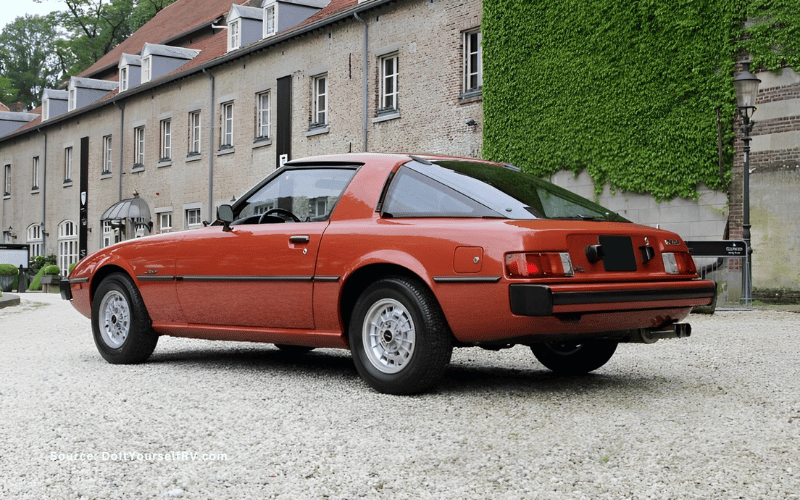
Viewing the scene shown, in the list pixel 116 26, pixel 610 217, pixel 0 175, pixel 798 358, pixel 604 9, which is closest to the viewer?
pixel 610 217

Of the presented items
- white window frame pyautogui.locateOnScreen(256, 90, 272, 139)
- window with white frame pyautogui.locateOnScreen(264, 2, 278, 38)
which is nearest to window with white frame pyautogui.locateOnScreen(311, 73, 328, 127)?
white window frame pyautogui.locateOnScreen(256, 90, 272, 139)

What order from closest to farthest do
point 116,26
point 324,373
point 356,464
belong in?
point 356,464
point 324,373
point 116,26

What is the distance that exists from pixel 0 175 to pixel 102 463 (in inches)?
1766

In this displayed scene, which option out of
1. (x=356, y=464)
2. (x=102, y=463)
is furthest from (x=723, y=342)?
(x=102, y=463)

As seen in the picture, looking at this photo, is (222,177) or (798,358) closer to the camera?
(798,358)

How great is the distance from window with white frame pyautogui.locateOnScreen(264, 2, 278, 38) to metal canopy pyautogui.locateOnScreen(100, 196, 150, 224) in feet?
27.5

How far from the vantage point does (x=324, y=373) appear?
21.9 ft

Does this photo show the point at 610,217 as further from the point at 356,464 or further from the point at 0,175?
the point at 0,175

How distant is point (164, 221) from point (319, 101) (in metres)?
9.39

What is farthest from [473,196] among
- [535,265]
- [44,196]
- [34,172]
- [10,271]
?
[34,172]

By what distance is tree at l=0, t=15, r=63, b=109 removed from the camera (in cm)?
5875

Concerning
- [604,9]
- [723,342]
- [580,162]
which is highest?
[604,9]

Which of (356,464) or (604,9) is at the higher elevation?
(604,9)

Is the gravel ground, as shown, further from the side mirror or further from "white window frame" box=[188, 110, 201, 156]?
"white window frame" box=[188, 110, 201, 156]
